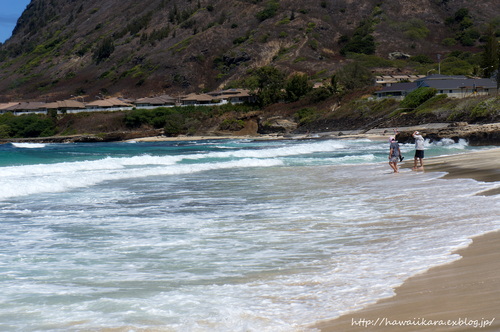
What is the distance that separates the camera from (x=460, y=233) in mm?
8773

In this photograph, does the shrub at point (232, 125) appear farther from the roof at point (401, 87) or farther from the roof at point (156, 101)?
the roof at point (156, 101)

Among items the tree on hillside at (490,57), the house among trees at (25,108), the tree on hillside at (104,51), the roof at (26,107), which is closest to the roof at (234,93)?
the house among trees at (25,108)

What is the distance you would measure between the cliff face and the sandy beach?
363 feet

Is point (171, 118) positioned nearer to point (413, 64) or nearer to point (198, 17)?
point (413, 64)

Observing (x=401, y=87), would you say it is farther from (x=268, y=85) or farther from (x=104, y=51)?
(x=104, y=51)

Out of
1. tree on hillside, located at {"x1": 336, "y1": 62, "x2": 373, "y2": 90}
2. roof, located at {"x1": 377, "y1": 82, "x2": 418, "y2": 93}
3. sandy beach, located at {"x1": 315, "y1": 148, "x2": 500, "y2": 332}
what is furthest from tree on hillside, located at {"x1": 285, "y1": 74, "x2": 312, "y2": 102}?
sandy beach, located at {"x1": 315, "y1": 148, "x2": 500, "y2": 332}

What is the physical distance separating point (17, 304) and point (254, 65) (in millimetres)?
125019

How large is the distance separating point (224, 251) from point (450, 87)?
230 feet

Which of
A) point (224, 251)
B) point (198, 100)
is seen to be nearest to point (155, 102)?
point (198, 100)

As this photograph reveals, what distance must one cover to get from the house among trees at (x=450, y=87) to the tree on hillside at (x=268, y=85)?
23328mm

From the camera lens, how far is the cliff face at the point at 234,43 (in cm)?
13000

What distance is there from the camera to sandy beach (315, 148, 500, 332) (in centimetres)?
484

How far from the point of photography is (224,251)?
8.94m

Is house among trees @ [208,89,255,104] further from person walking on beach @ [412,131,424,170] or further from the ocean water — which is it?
the ocean water
